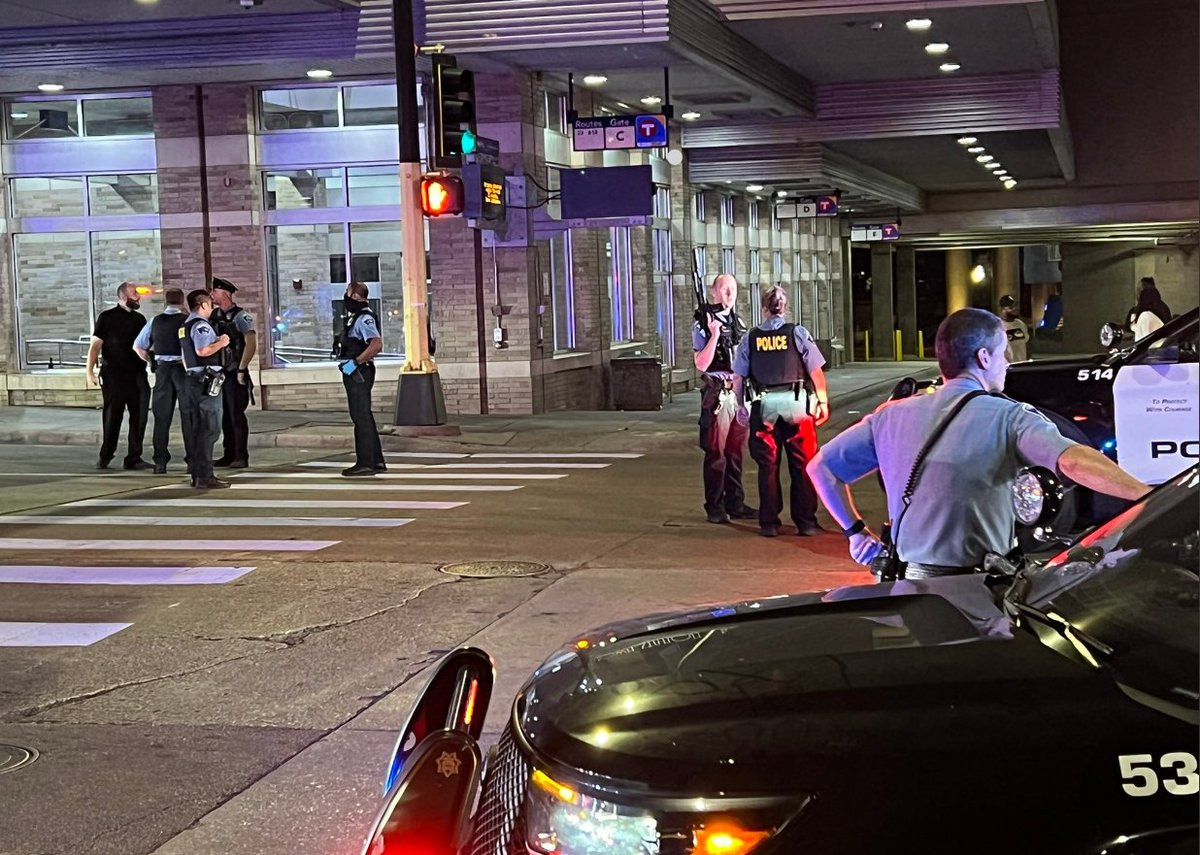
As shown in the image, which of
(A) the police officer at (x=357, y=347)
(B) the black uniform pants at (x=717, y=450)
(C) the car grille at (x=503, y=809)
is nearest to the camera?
(C) the car grille at (x=503, y=809)

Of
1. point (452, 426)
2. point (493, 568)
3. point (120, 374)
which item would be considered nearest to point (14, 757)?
point (493, 568)

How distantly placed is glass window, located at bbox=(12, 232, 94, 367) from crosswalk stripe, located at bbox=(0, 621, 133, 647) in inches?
635

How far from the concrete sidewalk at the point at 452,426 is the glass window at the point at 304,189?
3244 millimetres

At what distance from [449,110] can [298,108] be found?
6.41 metres

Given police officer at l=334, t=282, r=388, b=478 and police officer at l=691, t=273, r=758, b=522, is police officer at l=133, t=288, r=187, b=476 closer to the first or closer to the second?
police officer at l=334, t=282, r=388, b=478

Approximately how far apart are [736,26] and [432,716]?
1826cm

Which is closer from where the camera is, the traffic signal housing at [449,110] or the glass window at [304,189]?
the traffic signal housing at [449,110]

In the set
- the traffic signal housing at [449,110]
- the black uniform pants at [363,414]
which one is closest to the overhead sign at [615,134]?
the traffic signal housing at [449,110]

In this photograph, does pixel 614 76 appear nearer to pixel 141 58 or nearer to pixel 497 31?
pixel 497 31

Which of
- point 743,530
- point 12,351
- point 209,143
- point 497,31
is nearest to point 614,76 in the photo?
point 497,31

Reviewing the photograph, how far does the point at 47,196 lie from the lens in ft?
77.2

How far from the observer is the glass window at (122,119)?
23359 mm

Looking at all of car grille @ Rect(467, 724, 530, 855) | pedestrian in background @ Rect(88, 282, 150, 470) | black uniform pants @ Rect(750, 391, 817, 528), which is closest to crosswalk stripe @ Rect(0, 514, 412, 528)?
black uniform pants @ Rect(750, 391, 817, 528)

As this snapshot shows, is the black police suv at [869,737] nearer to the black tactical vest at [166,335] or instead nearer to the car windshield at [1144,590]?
the car windshield at [1144,590]
